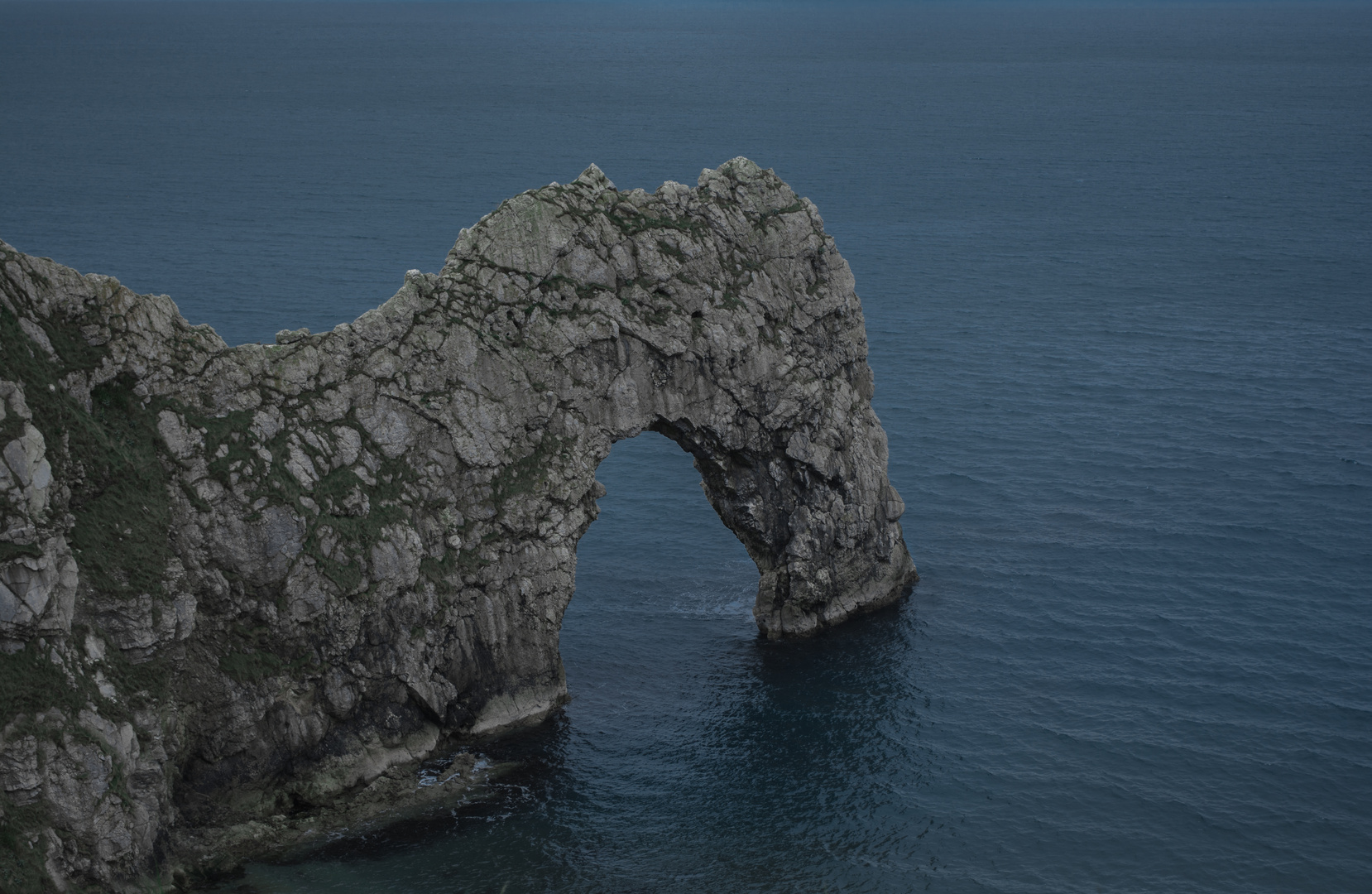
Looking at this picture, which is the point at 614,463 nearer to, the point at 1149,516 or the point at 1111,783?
the point at 1149,516

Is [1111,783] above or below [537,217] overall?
below

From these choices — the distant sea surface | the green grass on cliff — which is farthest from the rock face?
the distant sea surface

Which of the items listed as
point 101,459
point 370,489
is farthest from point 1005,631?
point 101,459

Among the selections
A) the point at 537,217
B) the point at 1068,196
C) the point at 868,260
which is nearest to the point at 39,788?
Result: the point at 537,217

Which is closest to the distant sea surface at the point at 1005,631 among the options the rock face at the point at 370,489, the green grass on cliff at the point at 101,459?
the rock face at the point at 370,489

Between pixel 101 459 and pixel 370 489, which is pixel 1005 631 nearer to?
pixel 370 489

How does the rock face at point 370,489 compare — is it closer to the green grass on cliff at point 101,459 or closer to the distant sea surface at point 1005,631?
the green grass on cliff at point 101,459

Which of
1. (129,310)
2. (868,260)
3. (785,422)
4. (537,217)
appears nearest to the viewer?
(129,310)

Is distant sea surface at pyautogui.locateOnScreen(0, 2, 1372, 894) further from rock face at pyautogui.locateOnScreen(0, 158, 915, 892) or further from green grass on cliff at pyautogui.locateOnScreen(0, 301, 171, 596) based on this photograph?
green grass on cliff at pyautogui.locateOnScreen(0, 301, 171, 596)
